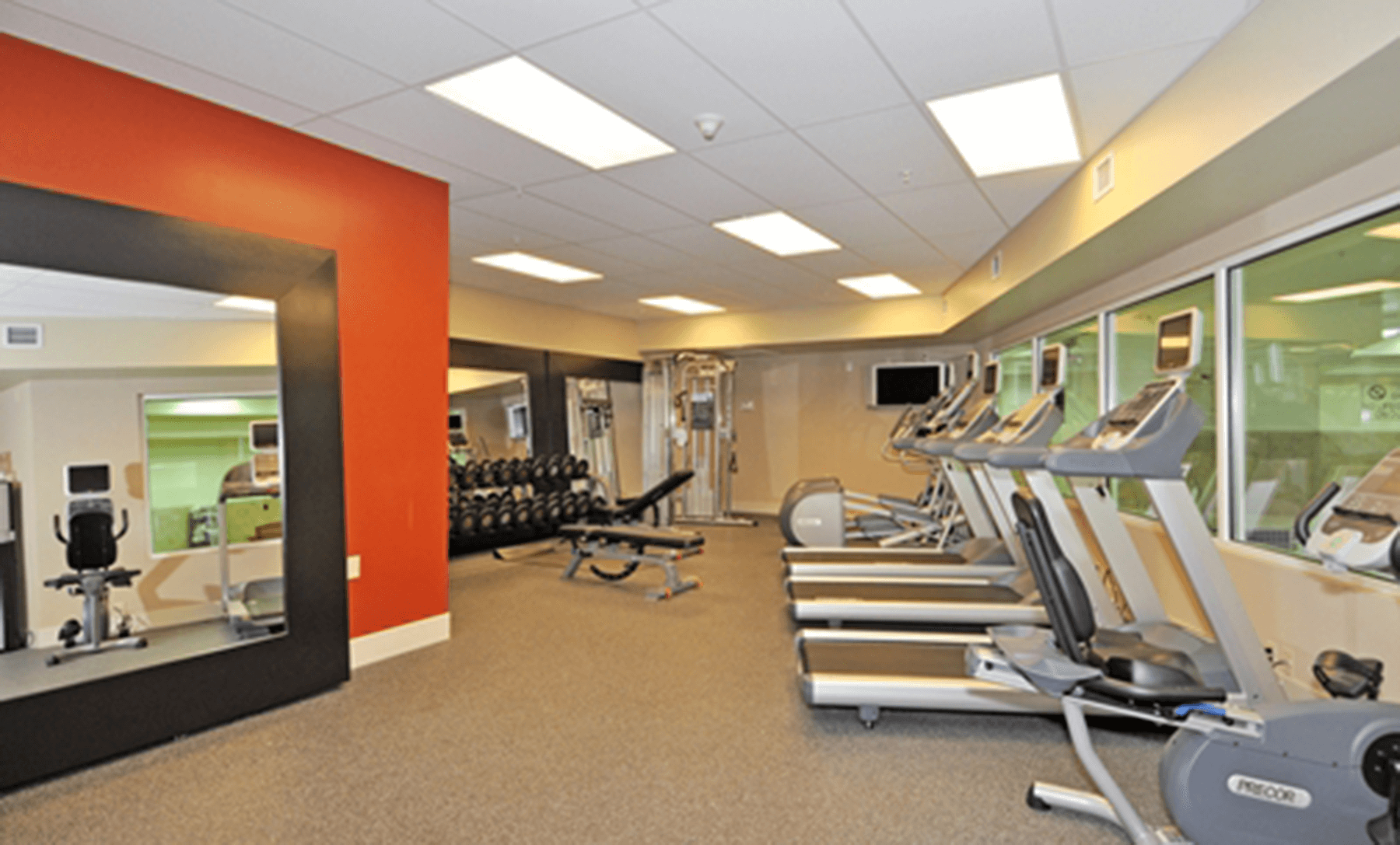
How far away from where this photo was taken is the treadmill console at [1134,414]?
2.56 meters

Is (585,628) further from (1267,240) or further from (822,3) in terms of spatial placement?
(1267,240)

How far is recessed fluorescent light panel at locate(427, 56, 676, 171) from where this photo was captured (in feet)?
10.2

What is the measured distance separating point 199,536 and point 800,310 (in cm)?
696

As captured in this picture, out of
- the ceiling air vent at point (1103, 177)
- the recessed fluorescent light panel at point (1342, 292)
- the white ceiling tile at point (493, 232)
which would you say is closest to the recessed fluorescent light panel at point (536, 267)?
the white ceiling tile at point (493, 232)

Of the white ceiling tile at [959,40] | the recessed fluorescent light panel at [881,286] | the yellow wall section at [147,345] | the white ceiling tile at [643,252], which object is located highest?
the white ceiling tile at [959,40]

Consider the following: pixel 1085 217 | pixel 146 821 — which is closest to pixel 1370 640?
pixel 1085 217

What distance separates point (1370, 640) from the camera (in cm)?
288

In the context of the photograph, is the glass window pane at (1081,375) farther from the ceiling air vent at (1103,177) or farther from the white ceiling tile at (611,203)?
the white ceiling tile at (611,203)

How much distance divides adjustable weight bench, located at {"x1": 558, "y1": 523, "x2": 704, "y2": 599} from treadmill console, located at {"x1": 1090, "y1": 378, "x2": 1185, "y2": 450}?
3441 mm

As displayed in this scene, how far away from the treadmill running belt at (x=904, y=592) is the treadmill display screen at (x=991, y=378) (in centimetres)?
124

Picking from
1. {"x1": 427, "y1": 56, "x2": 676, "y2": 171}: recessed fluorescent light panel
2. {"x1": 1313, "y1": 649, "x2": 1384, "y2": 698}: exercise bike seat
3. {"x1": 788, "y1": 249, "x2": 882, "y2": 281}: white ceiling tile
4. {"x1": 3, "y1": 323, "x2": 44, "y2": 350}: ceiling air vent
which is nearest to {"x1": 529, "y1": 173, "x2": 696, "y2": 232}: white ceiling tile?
{"x1": 427, "y1": 56, "x2": 676, "y2": 171}: recessed fluorescent light panel

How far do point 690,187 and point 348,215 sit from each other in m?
1.86

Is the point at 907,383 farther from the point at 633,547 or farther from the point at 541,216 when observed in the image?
the point at 541,216

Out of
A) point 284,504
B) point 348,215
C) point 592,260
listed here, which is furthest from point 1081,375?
point 284,504
